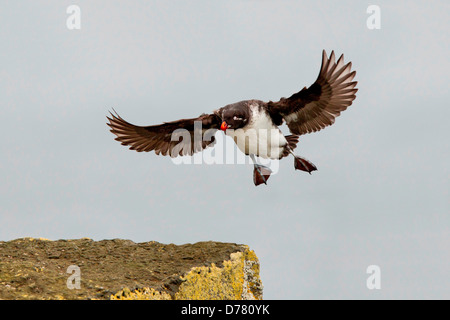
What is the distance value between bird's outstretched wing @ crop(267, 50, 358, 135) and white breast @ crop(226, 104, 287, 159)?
195 millimetres

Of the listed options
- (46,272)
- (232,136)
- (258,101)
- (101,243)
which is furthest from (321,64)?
(46,272)

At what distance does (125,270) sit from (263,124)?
3094mm

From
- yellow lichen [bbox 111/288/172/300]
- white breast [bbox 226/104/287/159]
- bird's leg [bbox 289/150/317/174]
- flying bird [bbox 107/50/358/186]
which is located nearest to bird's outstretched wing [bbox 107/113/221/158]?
flying bird [bbox 107/50/358/186]

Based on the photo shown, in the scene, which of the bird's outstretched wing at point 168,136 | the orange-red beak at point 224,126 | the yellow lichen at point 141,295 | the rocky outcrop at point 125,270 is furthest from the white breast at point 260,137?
the yellow lichen at point 141,295

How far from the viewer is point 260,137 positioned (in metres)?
8.02

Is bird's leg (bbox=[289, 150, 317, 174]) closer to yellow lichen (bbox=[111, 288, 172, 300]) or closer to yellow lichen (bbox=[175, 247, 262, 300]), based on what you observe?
yellow lichen (bbox=[175, 247, 262, 300])

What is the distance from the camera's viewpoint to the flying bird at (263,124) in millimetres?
7625

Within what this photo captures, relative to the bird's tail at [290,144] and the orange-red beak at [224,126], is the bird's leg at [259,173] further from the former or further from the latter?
the orange-red beak at [224,126]

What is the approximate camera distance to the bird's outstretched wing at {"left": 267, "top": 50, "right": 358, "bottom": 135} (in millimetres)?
7453

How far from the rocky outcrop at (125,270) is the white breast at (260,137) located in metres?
1.69

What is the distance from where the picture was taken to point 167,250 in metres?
7.06

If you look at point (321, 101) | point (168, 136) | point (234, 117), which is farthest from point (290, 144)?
point (168, 136)
